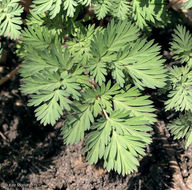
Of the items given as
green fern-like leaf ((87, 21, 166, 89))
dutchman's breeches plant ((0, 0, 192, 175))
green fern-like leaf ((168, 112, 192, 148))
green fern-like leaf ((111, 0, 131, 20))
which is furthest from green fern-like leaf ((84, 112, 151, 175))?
green fern-like leaf ((111, 0, 131, 20))

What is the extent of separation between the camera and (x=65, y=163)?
1.98 meters

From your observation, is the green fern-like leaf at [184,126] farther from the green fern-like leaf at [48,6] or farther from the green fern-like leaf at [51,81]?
the green fern-like leaf at [48,6]

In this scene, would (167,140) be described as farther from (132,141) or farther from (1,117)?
(1,117)

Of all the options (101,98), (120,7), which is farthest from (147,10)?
(101,98)

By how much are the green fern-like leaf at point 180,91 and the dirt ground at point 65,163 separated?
0.52m

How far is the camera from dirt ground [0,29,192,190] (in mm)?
1881

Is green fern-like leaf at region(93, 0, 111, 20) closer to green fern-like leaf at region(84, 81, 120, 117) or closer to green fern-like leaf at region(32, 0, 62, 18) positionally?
green fern-like leaf at region(32, 0, 62, 18)

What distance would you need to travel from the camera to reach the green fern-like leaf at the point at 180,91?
60.4 inches

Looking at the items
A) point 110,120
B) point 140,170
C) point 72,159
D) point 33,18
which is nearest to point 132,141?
point 110,120

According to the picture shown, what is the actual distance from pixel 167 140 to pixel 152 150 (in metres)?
0.16

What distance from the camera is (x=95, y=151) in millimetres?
1404

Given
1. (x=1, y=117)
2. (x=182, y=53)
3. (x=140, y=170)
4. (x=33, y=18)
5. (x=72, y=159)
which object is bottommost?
(x=1, y=117)

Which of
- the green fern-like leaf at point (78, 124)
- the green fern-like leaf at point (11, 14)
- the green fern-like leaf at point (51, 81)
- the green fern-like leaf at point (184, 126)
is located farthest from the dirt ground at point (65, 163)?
the green fern-like leaf at point (11, 14)

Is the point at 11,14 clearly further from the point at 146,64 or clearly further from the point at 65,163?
the point at 65,163
